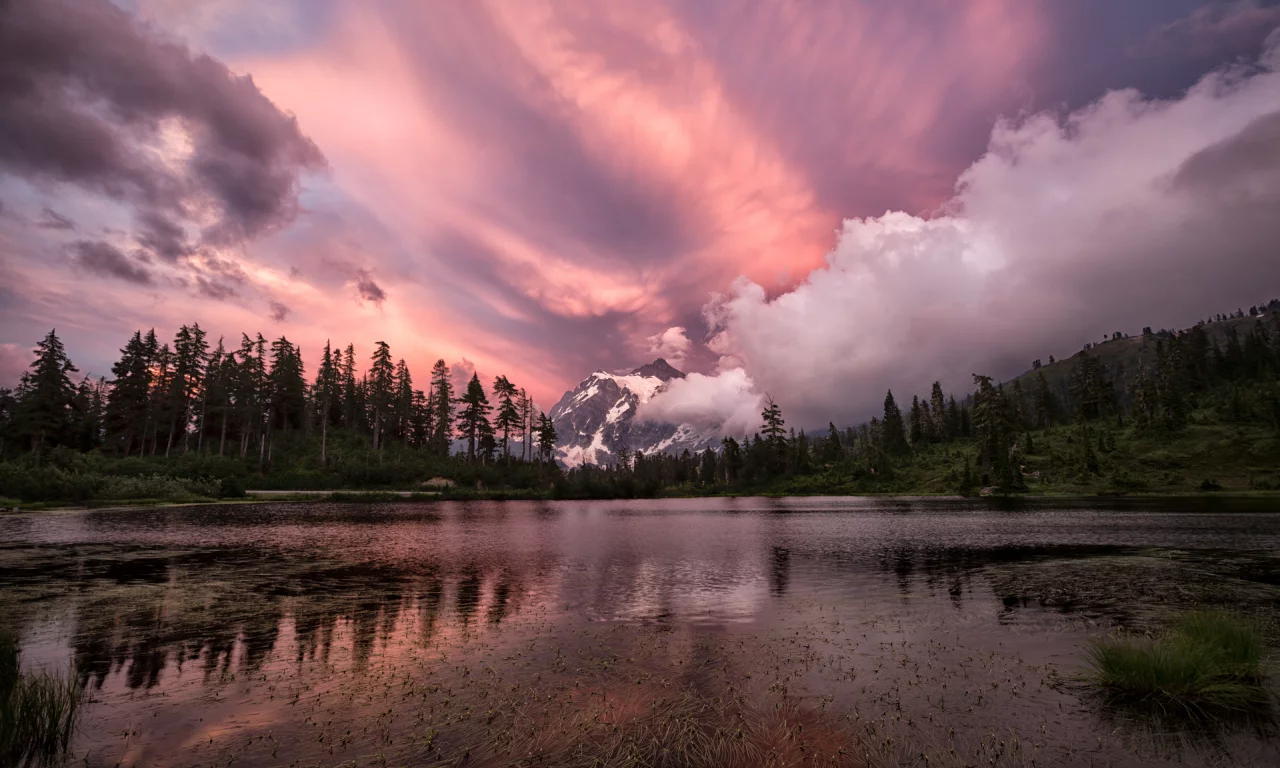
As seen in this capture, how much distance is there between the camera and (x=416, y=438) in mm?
→ 157125

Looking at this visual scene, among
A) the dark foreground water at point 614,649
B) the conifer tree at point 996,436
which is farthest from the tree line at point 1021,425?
the dark foreground water at point 614,649

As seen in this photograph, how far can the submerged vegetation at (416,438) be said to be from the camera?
100750 millimetres

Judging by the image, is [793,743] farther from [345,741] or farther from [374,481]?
[374,481]

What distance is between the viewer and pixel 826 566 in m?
34.3

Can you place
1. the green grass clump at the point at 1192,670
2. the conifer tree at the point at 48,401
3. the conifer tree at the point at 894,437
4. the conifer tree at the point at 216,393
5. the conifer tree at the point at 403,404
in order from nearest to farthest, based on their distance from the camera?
the green grass clump at the point at 1192,670 → the conifer tree at the point at 48,401 → the conifer tree at the point at 216,393 → the conifer tree at the point at 403,404 → the conifer tree at the point at 894,437

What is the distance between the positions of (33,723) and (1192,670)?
23.6 meters

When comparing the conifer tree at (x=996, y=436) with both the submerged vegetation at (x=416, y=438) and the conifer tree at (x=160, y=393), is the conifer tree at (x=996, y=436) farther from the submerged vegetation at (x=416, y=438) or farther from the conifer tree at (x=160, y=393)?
the conifer tree at (x=160, y=393)

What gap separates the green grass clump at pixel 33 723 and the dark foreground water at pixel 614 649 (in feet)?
1.38

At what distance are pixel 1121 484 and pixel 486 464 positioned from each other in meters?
141

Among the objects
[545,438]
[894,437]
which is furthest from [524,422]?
[894,437]

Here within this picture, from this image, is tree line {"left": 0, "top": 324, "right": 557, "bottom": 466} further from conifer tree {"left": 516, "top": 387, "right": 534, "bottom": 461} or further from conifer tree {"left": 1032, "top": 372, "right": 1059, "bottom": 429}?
conifer tree {"left": 1032, "top": 372, "right": 1059, "bottom": 429}

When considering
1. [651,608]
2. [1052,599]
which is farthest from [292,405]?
[1052,599]

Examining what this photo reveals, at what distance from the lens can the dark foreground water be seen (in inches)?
423

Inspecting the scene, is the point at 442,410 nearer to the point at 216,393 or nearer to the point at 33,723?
the point at 216,393
